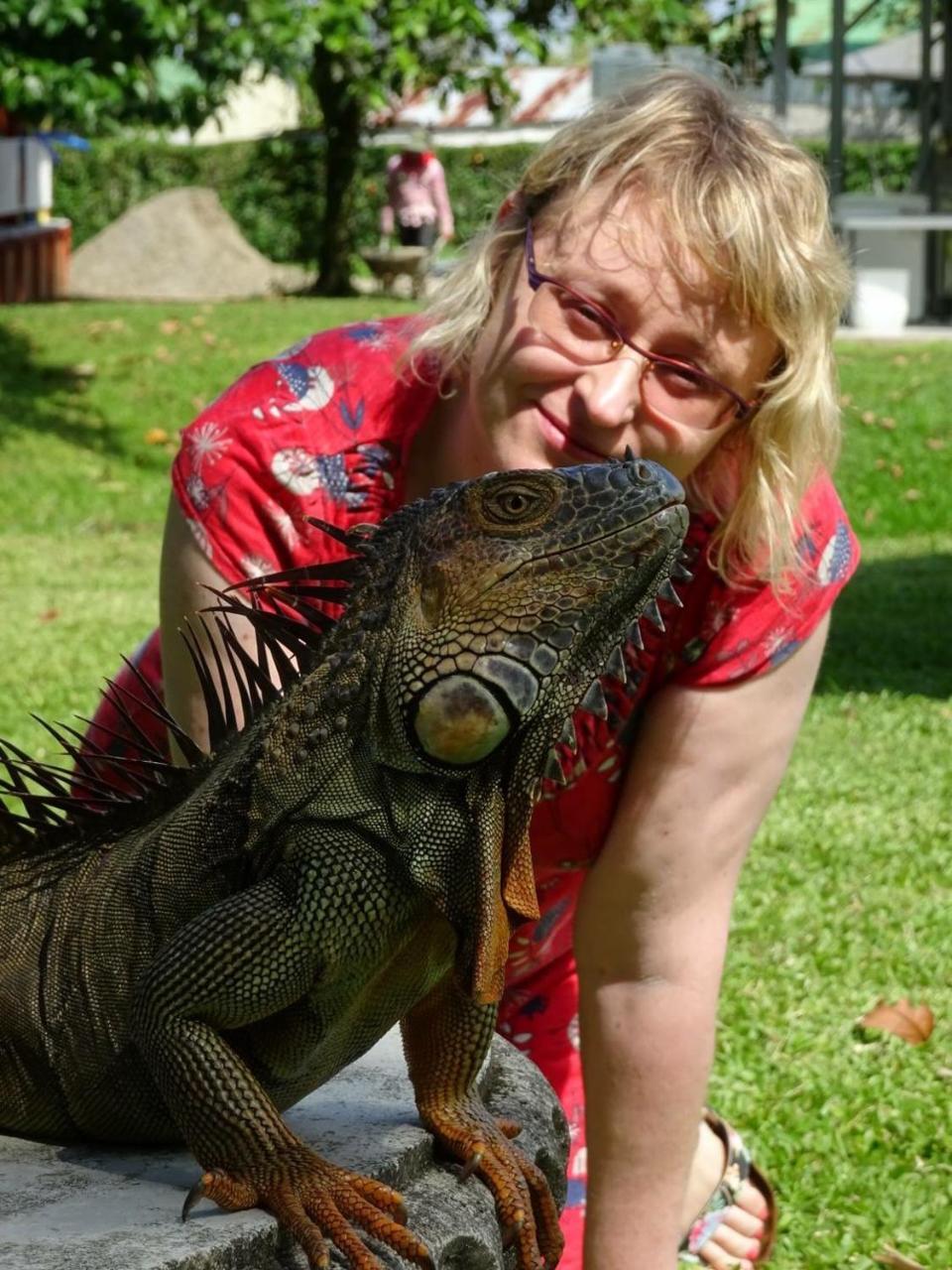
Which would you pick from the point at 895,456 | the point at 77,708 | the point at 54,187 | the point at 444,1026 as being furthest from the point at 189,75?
the point at 54,187

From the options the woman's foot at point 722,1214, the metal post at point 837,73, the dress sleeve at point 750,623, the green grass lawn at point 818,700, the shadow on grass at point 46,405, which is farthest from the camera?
the metal post at point 837,73

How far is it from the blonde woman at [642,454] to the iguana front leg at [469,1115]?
3.15ft

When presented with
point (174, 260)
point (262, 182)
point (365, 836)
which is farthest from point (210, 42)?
point (262, 182)

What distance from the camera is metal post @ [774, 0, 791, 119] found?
17359mm

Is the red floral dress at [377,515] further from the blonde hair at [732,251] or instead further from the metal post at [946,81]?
the metal post at [946,81]

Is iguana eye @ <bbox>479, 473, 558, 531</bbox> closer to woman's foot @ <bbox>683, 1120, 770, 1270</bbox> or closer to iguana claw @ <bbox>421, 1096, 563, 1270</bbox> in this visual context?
iguana claw @ <bbox>421, 1096, 563, 1270</bbox>

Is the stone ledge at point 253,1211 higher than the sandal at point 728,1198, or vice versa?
the stone ledge at point 253,1211

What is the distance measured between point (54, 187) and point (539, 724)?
1199 inches

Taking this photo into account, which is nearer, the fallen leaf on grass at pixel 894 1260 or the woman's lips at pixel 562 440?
the woman's lips at pixel 562 440

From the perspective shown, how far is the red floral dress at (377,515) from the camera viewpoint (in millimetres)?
3062

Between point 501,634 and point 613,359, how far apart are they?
112cm

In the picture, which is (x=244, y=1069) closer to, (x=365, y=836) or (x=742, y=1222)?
(x=365, y=836)

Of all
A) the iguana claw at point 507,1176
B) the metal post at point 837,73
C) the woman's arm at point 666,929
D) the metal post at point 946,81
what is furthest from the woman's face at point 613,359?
the metal post at point 946,81

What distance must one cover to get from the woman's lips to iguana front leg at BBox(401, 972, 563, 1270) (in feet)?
3.14
